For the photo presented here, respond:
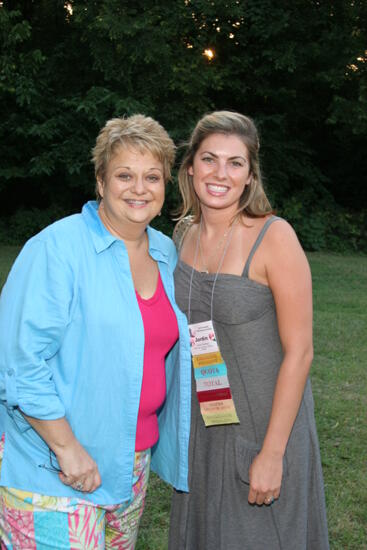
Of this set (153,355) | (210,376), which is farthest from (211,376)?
(153,355)

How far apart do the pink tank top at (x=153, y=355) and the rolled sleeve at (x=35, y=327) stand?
328 millimetres

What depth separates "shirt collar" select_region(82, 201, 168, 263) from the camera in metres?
2.19

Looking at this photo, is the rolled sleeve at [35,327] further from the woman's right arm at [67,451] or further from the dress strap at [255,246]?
the dress strap at [255,246]

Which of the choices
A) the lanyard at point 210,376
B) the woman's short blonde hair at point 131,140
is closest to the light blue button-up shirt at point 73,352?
the woman's short blonde hair at point 131,140

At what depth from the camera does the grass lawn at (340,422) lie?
393 centimetres

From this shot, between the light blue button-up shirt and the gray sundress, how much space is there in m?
0.42

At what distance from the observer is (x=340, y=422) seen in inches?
216

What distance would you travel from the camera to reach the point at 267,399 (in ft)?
8.15

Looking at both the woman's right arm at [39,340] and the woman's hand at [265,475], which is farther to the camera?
the woman's hand at [265,475]

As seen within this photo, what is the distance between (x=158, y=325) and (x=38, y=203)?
720 inches

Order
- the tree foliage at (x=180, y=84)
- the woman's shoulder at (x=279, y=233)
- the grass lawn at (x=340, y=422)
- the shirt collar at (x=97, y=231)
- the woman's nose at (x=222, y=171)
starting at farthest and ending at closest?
the tree foliage at (x=180, y=84), the grass lawn at (x=340, y=422), the woman's nose at (x=222, y=171), the woman's shoulder at (x=279, y=233), the shirt collar at (x=97, y=231)

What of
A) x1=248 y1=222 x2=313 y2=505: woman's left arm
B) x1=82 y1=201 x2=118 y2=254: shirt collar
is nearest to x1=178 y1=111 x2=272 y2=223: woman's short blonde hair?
x1=248 y1=222 x2=313 y2=505: woman's left arm

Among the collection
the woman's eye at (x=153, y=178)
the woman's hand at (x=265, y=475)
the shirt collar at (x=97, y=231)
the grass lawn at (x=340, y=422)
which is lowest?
the grass lawn at (x=340, y=422)

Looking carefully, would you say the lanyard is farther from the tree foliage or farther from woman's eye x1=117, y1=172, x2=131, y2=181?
the tree foliage
